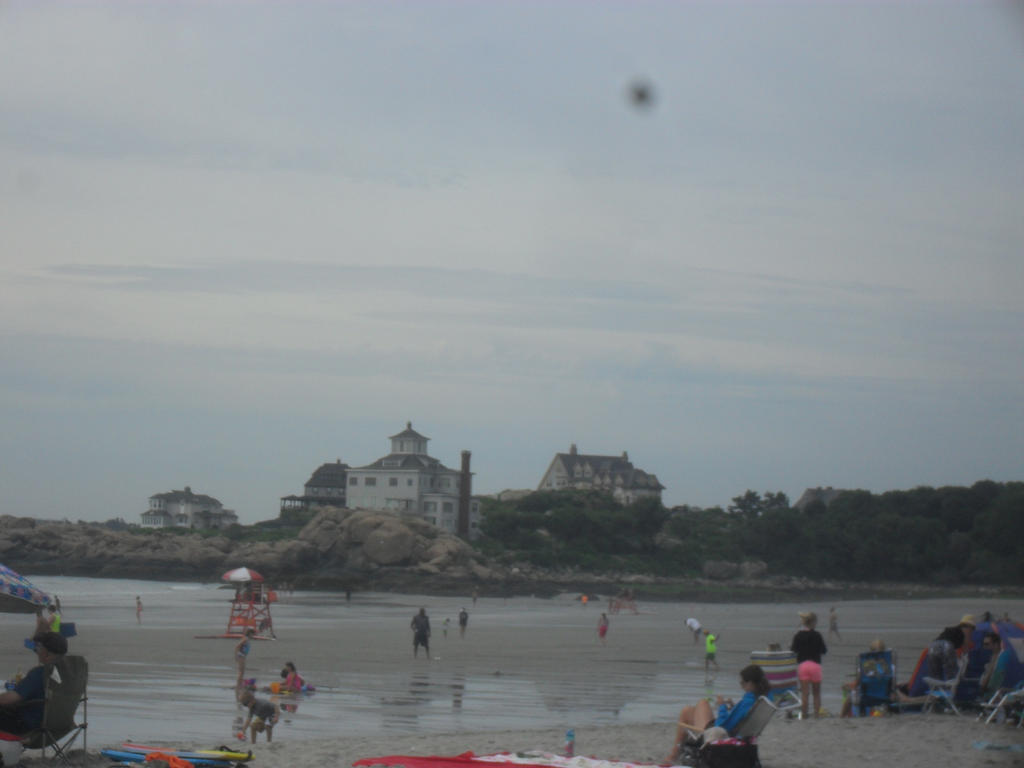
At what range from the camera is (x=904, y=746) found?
1052cm

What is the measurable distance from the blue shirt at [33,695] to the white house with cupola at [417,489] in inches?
3331

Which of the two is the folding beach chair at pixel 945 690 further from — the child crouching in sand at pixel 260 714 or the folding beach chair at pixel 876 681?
the child crouching in sand at pixel 260 714

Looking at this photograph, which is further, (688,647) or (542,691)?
(688,647)

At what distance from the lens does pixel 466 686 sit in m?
20.0

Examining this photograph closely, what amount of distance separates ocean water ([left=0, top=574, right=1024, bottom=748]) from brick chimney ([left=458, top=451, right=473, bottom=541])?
4148cm

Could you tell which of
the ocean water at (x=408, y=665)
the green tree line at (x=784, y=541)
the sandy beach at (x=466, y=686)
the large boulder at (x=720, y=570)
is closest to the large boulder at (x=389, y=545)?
the green tree line at (x=784, y=541)

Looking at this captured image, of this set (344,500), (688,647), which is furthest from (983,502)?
(688,647)

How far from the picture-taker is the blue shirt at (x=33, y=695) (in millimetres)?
9094

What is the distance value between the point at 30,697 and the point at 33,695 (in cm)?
3

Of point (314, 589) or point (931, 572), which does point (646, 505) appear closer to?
point (931, 572)

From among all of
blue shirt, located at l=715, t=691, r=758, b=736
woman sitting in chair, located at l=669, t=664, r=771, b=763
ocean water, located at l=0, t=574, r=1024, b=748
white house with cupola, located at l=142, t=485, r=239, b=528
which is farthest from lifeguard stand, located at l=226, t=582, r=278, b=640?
white house with cupola, located at l=142, t=485, r=239, b=528

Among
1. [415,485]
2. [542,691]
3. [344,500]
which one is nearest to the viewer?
[542,691]

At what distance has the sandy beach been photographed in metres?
10.8

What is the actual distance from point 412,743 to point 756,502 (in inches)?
4651
